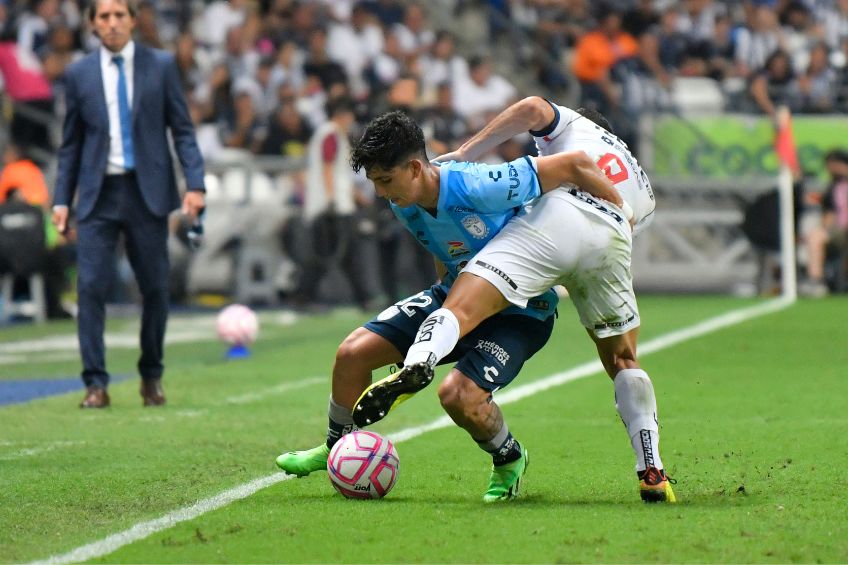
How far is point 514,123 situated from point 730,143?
15.1 metres

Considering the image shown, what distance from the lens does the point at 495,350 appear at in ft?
20.9

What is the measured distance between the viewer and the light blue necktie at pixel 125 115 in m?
9.83

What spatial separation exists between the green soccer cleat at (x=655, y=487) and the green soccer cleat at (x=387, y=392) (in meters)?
1.07

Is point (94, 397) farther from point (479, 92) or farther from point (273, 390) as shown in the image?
point (479, 92)

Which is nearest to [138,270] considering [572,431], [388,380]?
[572,431]

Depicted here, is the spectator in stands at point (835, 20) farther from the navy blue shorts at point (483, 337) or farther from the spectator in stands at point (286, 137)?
the navy blue shorts at point (483, 337)

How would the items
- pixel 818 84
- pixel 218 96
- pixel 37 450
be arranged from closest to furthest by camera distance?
pixel 37 450 < pixel 218 96 < pixel 818 84

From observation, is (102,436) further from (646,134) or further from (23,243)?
(646,134)

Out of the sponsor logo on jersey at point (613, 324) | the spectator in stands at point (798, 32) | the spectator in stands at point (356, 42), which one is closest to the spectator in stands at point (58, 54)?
the spectator in stands at point (356, 42)

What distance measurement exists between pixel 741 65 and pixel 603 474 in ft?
57.2

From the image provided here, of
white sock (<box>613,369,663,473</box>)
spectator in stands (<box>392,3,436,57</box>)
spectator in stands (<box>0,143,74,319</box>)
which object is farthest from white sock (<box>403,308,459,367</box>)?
spectator in stands (<box>392,3,436,57</box>)

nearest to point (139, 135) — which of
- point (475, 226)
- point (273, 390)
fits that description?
point (273, 390)

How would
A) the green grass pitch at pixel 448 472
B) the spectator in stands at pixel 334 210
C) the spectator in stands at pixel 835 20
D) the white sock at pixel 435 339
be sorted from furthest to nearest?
the spectator in stands at pixel 835 20
the spectator in stands at pixel 334 210
the white sock at pixel 435 339
the green grass pitch at pixel 448 472

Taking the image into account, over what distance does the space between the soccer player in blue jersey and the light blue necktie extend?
3.62 m
